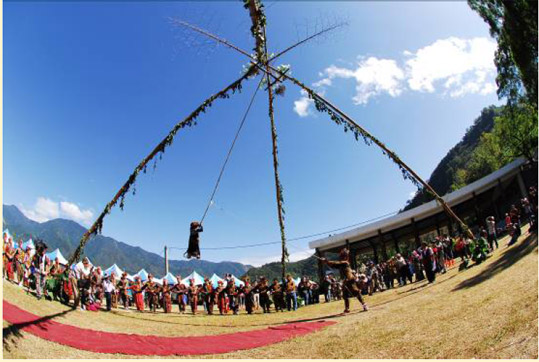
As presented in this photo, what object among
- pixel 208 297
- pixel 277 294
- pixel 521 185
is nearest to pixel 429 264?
pixel 277 294

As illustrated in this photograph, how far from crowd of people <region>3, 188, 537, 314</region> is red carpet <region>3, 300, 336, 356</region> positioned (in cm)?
110

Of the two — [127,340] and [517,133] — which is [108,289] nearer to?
[127,340]

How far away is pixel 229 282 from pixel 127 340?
1052 cm

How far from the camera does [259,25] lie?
687 centimetres

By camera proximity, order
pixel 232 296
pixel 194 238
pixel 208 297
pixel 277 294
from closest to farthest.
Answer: pixel 194 238 < pixel 277 294 < pixel 208 297 < pixel 232 296

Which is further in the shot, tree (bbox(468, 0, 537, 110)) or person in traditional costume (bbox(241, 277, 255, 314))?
person in traditional costume (bbox(241, 277, 255, 314))

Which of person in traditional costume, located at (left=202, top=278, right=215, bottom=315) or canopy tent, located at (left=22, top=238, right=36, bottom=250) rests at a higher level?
canopy tent, located at (left=22, top=238, right=36, bottom=250)

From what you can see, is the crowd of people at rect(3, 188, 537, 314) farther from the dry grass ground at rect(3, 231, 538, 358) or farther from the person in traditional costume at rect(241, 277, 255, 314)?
the dry grass ground at rect(3, 231, 538, 358)

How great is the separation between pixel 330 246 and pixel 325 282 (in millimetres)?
11410

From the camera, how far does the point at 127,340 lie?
5559 mm

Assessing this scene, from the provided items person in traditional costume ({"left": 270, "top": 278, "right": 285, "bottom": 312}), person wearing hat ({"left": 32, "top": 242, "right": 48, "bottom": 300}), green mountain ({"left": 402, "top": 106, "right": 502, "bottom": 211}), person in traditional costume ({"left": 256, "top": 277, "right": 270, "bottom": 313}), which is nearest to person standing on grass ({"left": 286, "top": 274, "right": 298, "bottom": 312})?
person in traditional costume ({"left": 270, "top": 278, "right": 285, "bottom": 312})

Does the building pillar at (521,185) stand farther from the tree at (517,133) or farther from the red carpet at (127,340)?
the red carpet at (127,340)

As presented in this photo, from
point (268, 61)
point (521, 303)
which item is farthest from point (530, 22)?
point (521, 303)

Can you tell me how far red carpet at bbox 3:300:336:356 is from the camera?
16.5ft
